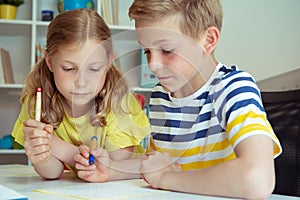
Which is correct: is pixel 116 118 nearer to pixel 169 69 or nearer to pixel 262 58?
pixel 169 69

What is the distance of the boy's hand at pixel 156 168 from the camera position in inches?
36.2

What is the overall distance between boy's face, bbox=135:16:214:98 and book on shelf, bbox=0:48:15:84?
2.13m

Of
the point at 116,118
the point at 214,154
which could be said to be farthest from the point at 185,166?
the point at 116,118

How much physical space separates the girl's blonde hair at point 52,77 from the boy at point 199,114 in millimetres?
89

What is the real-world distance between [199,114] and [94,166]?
25 centimetres

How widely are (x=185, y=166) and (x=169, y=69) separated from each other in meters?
0.31

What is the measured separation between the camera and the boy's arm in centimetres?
81

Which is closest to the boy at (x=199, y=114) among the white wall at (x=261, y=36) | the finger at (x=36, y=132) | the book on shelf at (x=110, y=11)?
the finger at (x=36, y=132)

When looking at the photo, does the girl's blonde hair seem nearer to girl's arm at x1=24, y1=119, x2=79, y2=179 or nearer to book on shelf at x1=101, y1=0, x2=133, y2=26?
girl's arm at x1=24, y1=119, x2=79, y2=179

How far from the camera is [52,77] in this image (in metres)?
1.29

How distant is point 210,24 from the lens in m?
1.04

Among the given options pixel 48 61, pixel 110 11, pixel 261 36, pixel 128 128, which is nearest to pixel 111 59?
pixel 128 128

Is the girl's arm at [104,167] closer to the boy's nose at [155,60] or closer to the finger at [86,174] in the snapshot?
the finger at [86,174]

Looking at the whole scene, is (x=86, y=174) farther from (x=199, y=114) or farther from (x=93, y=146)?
(x=199, y=114)
